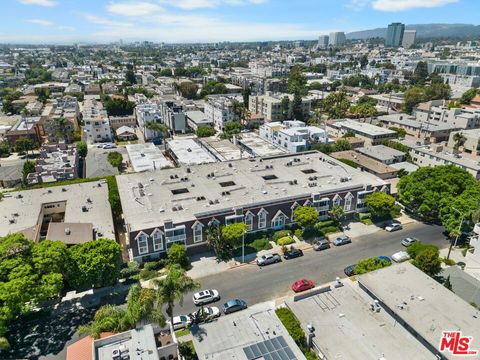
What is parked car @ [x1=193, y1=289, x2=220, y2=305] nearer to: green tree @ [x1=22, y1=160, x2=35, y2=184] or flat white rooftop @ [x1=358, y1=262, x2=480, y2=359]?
flat white rooftop @ [x1=358, y1=262, x2=480, y2=359]

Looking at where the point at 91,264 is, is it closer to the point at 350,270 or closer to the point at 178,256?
the point at 178,256

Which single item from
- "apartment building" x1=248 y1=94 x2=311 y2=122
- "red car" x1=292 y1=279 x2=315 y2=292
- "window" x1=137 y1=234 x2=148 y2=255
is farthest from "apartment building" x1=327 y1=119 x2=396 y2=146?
"window" x1=137 y1=234 x2=148 y2=255

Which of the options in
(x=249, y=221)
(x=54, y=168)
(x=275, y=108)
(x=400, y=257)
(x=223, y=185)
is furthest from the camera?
(x=275, y=108)

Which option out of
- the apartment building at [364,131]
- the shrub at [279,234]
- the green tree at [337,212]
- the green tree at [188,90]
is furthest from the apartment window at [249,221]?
the green tree at [188,90]

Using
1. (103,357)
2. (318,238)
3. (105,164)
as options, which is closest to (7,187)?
(105,164)

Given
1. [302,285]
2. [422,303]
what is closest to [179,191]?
[302,285]
